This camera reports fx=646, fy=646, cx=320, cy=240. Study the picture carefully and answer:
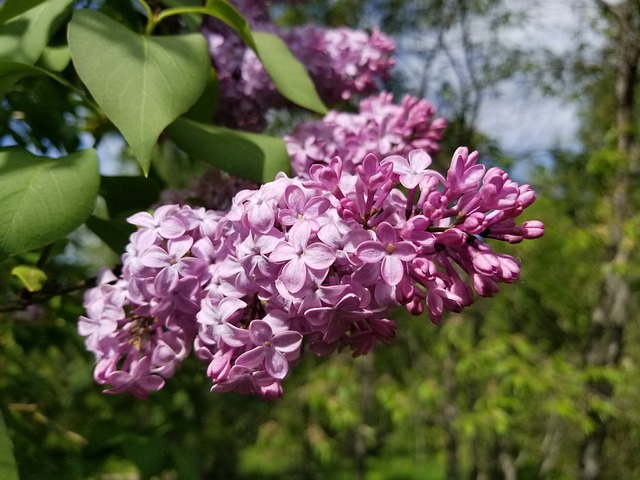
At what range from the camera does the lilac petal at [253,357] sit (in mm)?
602

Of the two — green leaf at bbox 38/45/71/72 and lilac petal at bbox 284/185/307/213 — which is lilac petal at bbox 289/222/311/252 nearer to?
lilac petal at bbox 284/185/307/213

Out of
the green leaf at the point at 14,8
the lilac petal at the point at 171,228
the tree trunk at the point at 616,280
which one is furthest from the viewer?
the tree trunk at the point at 616,280

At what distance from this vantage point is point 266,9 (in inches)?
52.2

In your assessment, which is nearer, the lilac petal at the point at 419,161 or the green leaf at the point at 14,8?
the lilac petal at the point at 419,161

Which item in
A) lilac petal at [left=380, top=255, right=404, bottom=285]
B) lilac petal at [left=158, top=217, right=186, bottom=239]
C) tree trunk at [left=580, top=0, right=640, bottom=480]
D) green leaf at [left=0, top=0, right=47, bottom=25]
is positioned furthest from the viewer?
tree trunk at [left=580, top=0, right=640, bottom=480]

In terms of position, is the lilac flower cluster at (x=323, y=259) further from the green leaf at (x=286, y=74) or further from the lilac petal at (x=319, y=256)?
the green leaf at (x=286, y=74)

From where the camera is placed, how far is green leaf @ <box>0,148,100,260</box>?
0.64 m

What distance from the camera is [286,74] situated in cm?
90

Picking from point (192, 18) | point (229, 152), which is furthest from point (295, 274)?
point (192, 18)

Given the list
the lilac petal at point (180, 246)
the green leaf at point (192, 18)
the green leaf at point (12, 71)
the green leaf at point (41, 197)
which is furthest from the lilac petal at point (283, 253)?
the green leaf at point (192, 18)

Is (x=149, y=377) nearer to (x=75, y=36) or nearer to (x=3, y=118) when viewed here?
(x=75, y=36)

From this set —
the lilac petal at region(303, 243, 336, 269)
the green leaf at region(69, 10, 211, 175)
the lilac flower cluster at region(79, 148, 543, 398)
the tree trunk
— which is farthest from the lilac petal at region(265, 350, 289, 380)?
the tree trunk

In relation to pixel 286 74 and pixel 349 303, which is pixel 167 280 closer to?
pixel 349 303

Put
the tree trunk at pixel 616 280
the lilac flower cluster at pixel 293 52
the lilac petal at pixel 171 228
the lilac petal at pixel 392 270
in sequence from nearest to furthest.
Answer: the lilac petal at pixel 392 270
the lilac petal at pixel 171 228
the lilac flower cluster at pixel 293 52
the tree trunk at pixel 616 280
